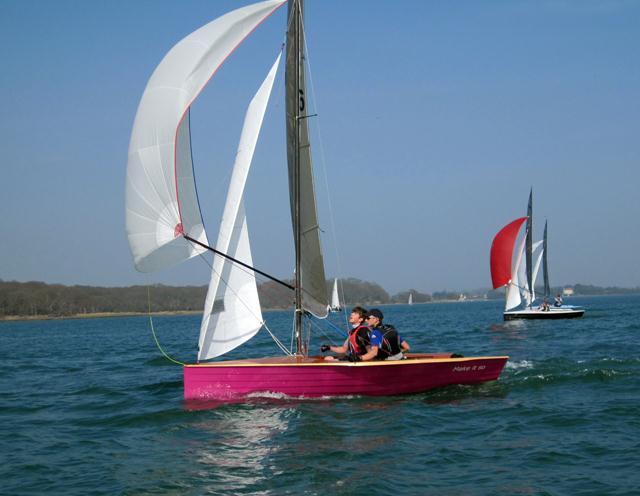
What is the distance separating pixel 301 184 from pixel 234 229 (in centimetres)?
149

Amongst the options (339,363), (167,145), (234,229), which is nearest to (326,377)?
(339,363)

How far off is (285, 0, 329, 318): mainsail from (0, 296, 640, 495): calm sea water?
2.36 meters

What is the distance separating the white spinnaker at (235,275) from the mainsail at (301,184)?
1.46 feet

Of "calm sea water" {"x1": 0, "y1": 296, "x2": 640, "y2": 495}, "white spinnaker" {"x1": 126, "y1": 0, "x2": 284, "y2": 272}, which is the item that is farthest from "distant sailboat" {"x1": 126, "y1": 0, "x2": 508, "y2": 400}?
"calm sea water" {"x1": 0, "y1": 296, "x2": 640, "y2": 495}

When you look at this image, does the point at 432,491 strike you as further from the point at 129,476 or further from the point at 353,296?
the point at 353,296

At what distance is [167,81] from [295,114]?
8.02ft

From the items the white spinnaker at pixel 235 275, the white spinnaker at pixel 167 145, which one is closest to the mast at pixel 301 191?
the white spinnaker at pixel 235 275

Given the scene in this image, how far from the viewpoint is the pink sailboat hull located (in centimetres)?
1242

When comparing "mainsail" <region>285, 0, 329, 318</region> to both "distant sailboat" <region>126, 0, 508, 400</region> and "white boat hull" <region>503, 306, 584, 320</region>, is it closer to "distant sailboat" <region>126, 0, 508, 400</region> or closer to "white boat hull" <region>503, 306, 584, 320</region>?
"distant sailboat" <region>126, 0, 508, 400</region>

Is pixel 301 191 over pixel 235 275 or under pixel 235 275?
over

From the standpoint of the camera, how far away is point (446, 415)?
1156cm

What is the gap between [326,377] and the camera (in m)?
12.5

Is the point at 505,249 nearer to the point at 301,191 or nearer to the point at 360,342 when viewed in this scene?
the point at 301,191

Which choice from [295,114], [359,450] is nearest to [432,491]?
[359,450]
